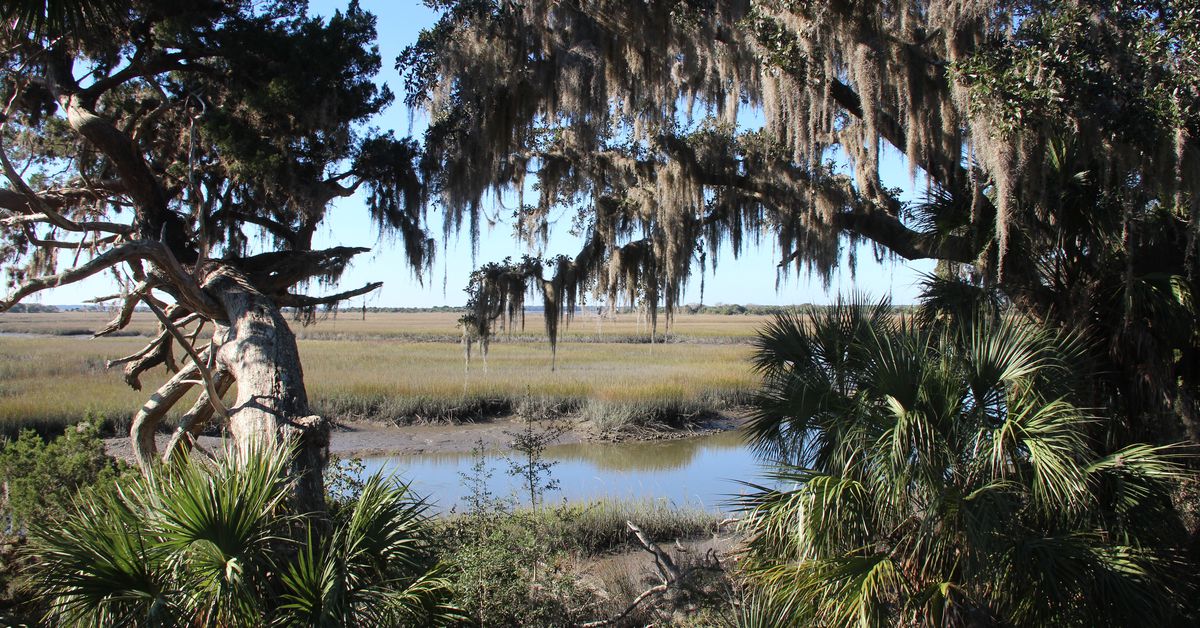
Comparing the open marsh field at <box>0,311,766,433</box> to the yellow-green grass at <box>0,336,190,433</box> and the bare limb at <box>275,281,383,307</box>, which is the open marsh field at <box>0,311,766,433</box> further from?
the bare limb at <box>275,281,383,307</box>

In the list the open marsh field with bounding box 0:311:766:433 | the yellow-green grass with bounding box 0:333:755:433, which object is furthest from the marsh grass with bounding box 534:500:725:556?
the yellow-green grass with bounding box 0:333:755:433

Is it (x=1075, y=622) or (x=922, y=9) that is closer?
(x=1075, y=622)

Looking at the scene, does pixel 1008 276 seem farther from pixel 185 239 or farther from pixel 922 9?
pixel 185 239

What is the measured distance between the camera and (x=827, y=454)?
5.79 metres

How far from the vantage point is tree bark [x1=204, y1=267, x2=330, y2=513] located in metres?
4.66

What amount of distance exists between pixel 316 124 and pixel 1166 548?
728cm

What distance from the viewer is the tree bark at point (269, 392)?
4656 mm

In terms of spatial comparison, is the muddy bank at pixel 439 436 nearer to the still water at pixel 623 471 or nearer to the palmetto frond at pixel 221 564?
the still water at pixel 623 471

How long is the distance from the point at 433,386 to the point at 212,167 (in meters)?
17.1

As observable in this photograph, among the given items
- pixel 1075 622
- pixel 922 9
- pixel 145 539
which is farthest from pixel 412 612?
pixel 922 9

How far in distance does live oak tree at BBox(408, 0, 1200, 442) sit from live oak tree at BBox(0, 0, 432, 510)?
1.03 metres

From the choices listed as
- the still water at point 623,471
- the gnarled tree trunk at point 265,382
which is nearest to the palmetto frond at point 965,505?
the gnarled tree trunk at point 265,382

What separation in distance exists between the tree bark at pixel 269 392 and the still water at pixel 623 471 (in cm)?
690

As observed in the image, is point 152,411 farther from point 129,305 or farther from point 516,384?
point 516,384
